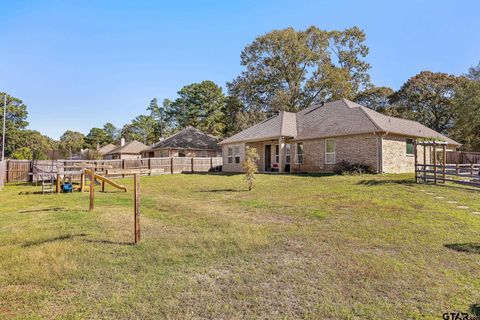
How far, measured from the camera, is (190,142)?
35562 mm

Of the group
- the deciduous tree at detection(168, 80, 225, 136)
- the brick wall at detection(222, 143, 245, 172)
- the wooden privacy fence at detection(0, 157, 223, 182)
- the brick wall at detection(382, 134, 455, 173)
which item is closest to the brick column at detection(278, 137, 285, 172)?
the brick wall at detection(222, 143, 245, 172)

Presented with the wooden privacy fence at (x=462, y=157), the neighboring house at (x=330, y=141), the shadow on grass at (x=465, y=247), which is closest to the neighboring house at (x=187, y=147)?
the neighboring house at (x=330, y=141)

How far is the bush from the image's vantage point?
17.1 m

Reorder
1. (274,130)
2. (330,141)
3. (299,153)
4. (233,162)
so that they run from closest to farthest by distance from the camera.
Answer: (330,141)
(299,153)
(274,130)
(233,162)

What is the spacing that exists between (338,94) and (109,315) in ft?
122

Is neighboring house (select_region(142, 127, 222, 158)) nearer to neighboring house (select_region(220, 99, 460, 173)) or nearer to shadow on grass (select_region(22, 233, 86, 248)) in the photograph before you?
neighboring house (select_region(220, 99, 460, 173))

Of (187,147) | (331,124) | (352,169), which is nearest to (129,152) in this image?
(187,147)

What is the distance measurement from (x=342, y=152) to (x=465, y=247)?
550 inches

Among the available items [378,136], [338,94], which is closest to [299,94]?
[338,94]

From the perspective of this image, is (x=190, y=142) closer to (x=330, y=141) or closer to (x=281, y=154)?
(x=281, y=154)

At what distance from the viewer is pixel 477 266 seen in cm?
438

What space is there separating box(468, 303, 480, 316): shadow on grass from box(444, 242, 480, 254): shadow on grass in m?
2.15

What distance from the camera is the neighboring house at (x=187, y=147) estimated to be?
33819 millimetres

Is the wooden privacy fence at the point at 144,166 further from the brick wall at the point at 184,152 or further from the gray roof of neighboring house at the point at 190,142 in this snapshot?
the gray roof of neighboring house at the point at 190,142
